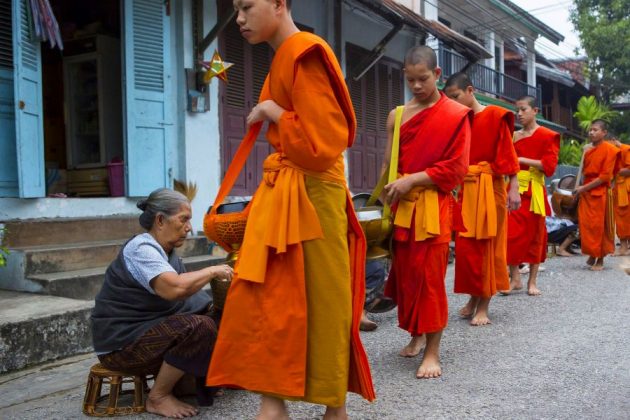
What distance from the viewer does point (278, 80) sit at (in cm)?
247

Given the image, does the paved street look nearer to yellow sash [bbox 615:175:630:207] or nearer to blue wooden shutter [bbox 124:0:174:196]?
blue wooden shutter [bbox 124:0:174:196]

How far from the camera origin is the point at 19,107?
18.0ft

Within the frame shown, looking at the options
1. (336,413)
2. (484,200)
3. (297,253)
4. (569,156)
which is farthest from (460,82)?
(569,156)

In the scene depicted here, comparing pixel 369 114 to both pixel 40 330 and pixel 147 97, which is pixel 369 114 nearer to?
pixel 147 97

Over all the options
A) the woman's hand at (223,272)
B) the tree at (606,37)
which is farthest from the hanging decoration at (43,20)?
the tree at (606,37)

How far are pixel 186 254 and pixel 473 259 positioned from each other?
125 inches

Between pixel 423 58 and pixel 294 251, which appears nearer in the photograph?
pixel 294 251

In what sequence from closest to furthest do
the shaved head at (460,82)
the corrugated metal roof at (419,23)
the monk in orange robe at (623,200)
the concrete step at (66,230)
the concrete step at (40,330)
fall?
the concrete step at (40,330), the shaved head at (460,82), the concrete step at (66,230), the monk in orange robe at (623,200), the corrugated metal roof at (419,23)

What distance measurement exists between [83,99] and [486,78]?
41.1 feet

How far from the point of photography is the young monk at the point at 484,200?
474 centimetres

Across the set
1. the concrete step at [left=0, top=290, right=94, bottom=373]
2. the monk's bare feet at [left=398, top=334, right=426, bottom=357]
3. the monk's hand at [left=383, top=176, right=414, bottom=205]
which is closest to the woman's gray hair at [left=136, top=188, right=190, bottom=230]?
the monk's hand at [left=383, top=176, right=414, bottom=205]

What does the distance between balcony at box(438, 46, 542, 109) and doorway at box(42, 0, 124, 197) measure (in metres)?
8.35

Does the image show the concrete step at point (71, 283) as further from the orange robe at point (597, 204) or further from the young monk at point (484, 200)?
the orange robe at point (597, 204)

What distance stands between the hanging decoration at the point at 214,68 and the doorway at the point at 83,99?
1.33m
